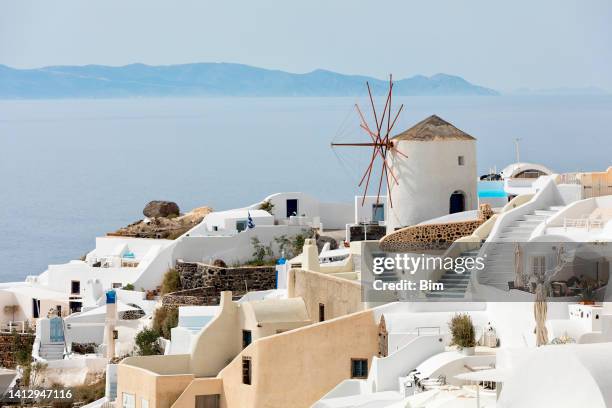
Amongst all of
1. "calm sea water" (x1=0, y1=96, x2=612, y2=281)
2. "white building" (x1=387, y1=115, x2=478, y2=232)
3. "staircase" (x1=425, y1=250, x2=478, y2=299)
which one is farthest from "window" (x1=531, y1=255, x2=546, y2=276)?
"calm sea water" (x1=0, y1=96, x2=612, y2=281)

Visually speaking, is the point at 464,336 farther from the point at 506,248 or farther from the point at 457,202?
the point at 457,202

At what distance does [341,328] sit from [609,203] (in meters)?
6.85

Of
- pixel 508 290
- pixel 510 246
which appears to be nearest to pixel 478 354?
pixel 508 290

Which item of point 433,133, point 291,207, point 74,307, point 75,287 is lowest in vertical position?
point 74,307

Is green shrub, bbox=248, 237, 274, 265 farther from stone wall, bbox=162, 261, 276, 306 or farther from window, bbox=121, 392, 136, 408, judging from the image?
window, bbox=121, 392, 136, 408

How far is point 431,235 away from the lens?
4319 cm

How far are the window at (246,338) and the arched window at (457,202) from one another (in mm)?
8012

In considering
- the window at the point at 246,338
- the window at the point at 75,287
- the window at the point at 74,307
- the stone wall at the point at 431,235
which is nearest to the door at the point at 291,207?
the window at the point at 75,287

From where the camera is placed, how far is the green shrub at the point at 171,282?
55219 millimetres

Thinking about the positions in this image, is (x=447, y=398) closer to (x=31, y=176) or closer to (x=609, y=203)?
(x=609, y=203)

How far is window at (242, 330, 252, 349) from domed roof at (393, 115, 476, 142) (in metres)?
7.90

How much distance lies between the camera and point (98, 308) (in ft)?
179

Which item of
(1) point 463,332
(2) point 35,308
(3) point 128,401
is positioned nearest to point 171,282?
(2) point 35,308

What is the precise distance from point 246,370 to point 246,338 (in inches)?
79.8
